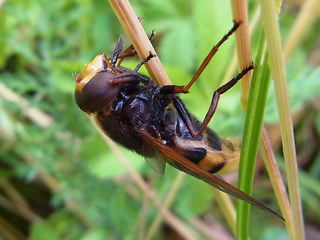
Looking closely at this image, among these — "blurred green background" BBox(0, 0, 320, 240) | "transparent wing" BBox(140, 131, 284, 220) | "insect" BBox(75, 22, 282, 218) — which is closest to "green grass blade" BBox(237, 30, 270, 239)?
"transparent wing" BBox(140, 131, 284, 220)

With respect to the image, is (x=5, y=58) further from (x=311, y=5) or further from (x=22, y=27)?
(x=311, y=5)

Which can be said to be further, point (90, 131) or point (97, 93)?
point (90, 131)

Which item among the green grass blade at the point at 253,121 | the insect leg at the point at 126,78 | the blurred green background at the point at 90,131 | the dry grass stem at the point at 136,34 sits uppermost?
the dry grass stem at the point at 136,34

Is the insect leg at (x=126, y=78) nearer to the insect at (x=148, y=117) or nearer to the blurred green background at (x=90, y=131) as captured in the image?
the insect at (x=148, y=117)

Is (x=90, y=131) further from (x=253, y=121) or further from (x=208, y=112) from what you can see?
(x=253, y=121)

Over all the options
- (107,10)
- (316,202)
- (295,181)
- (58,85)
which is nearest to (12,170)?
(58,85)

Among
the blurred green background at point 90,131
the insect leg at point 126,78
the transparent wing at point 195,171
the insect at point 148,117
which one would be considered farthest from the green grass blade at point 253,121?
the blurred green background at point 90,131

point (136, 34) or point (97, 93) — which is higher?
point (136, 34)

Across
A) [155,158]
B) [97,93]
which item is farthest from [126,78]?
[155,158]
